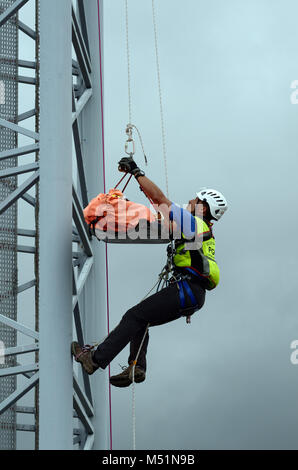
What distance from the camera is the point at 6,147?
520 inches

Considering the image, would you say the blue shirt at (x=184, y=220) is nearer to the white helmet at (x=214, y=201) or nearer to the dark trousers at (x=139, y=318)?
the white helmet at (x=214, y=201)

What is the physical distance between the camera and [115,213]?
8.73 m

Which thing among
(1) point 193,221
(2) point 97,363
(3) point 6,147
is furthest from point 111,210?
(3) point 6,147

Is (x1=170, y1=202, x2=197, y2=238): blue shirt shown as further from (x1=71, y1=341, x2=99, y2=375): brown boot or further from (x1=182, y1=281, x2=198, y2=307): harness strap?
(x1=71, y1=341, x2=99, y2=375): brown boot

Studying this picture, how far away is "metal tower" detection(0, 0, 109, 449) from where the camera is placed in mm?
9078

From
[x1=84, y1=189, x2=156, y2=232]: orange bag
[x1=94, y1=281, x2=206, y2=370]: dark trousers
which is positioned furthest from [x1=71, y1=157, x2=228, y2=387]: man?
[x1=84, y1=189, x2=156, y2=232]: orange bag

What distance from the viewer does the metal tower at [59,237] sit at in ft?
29.8

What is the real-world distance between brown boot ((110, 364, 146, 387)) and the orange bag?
146 cm

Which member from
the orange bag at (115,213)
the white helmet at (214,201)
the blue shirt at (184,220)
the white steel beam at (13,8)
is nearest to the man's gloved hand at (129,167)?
the orange bag at (115,213)

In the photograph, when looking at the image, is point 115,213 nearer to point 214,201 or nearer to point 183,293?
point 183,293

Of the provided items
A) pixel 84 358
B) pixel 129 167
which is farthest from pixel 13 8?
pixel 84 358

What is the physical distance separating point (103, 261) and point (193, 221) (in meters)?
2.57

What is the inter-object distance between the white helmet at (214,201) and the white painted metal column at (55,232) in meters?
1.33
